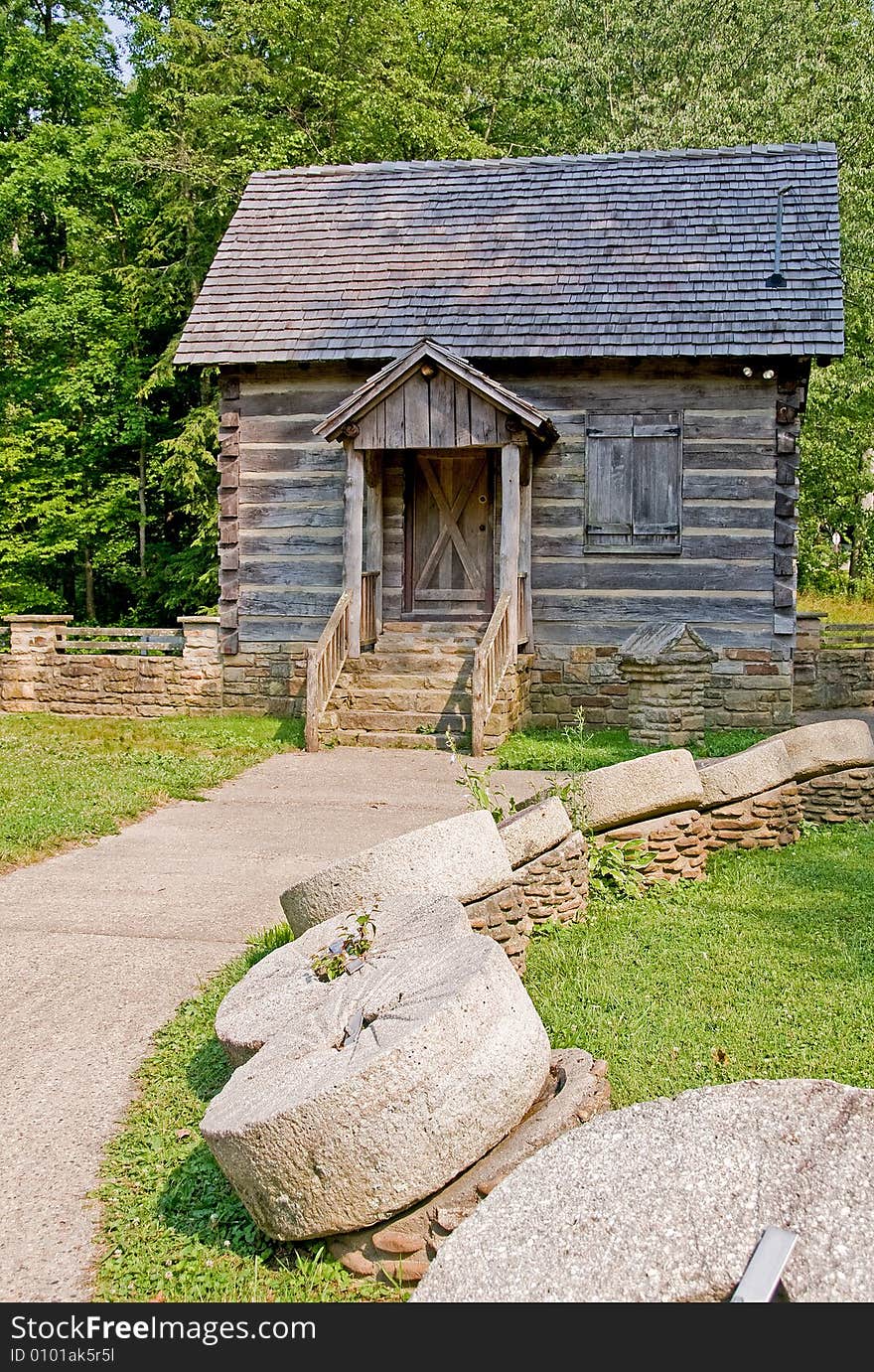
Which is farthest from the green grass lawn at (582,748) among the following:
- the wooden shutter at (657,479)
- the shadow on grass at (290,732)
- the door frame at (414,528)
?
the wooden shutter at (657,479)

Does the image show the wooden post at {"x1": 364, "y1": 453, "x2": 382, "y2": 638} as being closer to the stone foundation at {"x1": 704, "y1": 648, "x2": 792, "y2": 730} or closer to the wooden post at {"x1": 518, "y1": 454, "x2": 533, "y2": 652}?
the wooden post at {"x1": 518, "y1": 454, "x2": 533, "y2": 652}

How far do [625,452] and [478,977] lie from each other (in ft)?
39.1

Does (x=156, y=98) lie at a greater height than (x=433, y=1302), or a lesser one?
greater

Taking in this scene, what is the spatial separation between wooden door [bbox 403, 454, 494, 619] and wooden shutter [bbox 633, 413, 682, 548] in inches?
73.2

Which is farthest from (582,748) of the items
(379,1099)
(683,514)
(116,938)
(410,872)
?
(379,1099)

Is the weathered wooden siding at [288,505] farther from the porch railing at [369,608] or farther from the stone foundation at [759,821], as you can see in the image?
the stone foundation at [759,821]

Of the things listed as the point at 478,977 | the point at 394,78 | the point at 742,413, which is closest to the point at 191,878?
the point at 478,977

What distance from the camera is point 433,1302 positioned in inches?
126

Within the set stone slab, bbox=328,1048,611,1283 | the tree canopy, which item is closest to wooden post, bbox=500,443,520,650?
stone slab, bbox=328,1048,611,1283

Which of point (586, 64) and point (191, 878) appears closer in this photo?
point (191, 878)

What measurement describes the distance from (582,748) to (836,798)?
345 centimetres

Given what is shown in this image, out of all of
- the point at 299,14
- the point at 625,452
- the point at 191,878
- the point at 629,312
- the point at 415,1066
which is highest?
the point at 299,14

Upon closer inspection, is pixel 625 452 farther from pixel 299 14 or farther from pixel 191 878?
pixel 299 14

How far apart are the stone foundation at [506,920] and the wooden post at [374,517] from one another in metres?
8.85
